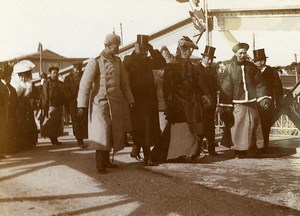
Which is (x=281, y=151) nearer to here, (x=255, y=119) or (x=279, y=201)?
(x=255, y=119)

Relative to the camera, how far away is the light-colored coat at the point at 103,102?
6.29 meters

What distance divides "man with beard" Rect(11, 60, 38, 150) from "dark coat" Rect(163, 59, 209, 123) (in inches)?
145

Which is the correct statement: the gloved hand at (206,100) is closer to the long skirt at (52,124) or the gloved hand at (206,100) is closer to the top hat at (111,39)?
the top hat at (111,39)

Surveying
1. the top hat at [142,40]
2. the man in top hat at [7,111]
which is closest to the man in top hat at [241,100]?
the top hat at [142,40]

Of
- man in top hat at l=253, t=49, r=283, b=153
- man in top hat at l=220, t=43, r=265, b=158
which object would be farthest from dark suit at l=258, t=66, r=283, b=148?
man in top hat at l=220, t=43, r=265, b=158

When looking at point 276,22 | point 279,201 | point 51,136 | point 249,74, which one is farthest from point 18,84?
point 276,22

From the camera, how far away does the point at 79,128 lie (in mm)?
9477

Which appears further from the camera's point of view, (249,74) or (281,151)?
(281,151)

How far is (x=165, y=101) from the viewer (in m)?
7.30

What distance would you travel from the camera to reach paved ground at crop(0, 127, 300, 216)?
4223mm

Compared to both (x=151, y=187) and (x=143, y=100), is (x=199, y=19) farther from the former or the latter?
(x=151, y=187)

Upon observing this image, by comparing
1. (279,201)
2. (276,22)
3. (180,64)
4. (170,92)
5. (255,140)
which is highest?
(276,22)

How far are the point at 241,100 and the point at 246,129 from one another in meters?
0.54

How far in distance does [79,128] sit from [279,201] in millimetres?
5863
